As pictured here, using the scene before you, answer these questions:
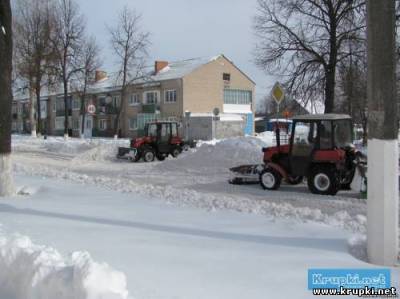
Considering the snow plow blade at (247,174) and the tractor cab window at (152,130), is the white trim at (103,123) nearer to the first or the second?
the tractor cab window at (152,130)

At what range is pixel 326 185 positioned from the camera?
1322cm

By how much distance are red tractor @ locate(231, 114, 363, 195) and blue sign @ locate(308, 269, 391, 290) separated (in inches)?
287

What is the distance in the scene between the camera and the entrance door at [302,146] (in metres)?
13.6

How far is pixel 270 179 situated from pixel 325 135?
1.93 m

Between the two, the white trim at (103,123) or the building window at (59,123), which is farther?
the building window at (59,123)

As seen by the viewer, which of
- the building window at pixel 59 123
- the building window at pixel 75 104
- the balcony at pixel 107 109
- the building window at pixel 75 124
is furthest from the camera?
the building window at pixel 59 123

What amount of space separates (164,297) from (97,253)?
66.9 inches

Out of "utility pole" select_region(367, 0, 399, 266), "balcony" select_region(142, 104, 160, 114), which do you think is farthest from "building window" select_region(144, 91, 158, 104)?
"utility pole" select_region(367, 0, 399, 266)

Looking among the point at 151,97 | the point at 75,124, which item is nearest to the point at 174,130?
Answer: the point at 151,97

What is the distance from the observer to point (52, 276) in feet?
16.5

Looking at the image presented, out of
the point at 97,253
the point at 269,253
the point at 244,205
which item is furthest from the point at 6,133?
the point at 269,253

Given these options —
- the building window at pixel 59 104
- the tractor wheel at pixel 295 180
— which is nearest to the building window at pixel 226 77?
the building window at pixel 59 104

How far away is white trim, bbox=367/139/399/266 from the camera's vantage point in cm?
612

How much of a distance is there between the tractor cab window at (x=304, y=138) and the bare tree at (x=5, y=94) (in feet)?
23.3
